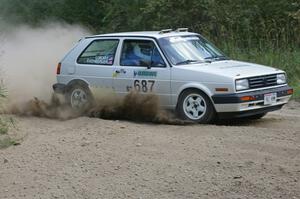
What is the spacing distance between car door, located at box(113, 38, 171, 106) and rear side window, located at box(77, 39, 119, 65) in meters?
0.21

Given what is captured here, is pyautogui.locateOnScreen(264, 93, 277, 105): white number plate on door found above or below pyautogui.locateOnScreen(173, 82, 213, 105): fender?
below

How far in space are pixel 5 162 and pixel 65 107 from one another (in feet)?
13.9

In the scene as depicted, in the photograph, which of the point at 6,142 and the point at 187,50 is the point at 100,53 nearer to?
the point at 187,50

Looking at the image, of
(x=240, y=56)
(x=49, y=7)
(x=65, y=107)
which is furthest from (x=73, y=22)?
(x=65, y=107)

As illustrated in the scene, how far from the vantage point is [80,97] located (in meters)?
11.9

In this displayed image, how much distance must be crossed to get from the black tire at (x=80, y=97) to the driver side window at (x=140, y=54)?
0.95 meters

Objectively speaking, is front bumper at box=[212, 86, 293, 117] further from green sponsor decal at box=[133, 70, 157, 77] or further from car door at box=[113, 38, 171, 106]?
green sponsor decal at box=[133, 70, 157, 77]

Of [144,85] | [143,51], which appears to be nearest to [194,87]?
[144,85]

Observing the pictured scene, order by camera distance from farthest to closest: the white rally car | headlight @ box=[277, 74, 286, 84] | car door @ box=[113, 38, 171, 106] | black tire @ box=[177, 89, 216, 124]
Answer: car door @ box=[113, 38, 171, 106] < headlight @ box=[277, 74, 286, 84] < black tire @ box=[177, 89, 216, 124] < the white rally car

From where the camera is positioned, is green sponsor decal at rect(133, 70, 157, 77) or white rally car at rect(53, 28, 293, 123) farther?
green sponsor decal at rect(133, 70, 157, 77)

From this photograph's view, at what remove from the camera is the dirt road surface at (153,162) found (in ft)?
21.3

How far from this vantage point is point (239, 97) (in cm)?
983

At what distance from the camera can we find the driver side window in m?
10.9

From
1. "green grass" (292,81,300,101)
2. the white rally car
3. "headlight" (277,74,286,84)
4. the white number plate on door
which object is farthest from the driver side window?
"green grass" (292,81,300,101)
